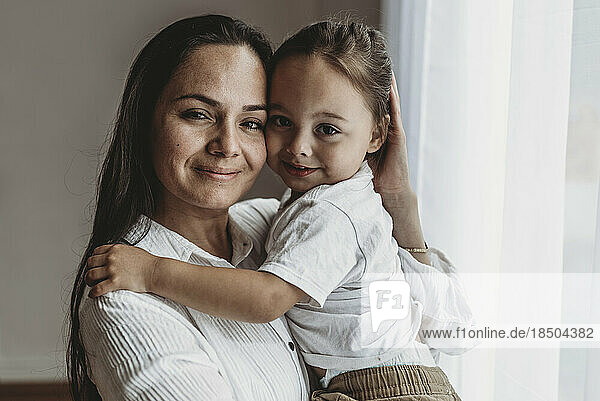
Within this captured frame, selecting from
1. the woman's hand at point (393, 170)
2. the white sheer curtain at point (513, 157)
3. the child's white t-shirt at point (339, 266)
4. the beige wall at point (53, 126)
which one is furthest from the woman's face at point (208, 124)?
the beige wall at point (53, 126)

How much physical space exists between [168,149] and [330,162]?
0.25m

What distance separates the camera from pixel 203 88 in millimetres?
1085

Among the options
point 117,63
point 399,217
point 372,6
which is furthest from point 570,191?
point 117,63

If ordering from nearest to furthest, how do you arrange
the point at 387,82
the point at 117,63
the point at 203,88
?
the point at 203,88 < the point at 387,82 < the point at 117,63

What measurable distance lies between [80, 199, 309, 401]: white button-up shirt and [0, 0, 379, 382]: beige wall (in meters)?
2.28

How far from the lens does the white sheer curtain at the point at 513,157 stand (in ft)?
3.30

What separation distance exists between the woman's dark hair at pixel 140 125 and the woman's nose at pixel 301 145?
0.14 metres

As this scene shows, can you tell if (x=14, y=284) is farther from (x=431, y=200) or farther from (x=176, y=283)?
(x=176, y=283)

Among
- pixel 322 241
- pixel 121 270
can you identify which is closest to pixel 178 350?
pixel 121 270

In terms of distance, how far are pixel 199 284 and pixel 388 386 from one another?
32cm

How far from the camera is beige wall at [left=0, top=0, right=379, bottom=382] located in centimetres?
337

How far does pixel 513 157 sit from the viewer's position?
1.25 m

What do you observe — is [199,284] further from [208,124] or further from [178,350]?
[208,124]

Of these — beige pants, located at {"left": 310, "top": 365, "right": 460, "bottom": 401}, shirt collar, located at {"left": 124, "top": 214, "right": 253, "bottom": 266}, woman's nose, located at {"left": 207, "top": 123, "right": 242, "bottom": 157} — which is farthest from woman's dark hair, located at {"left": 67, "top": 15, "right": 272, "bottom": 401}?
beige pants, located at {"left": 310, "top": 365, "right": 460, "bottom": 401}
